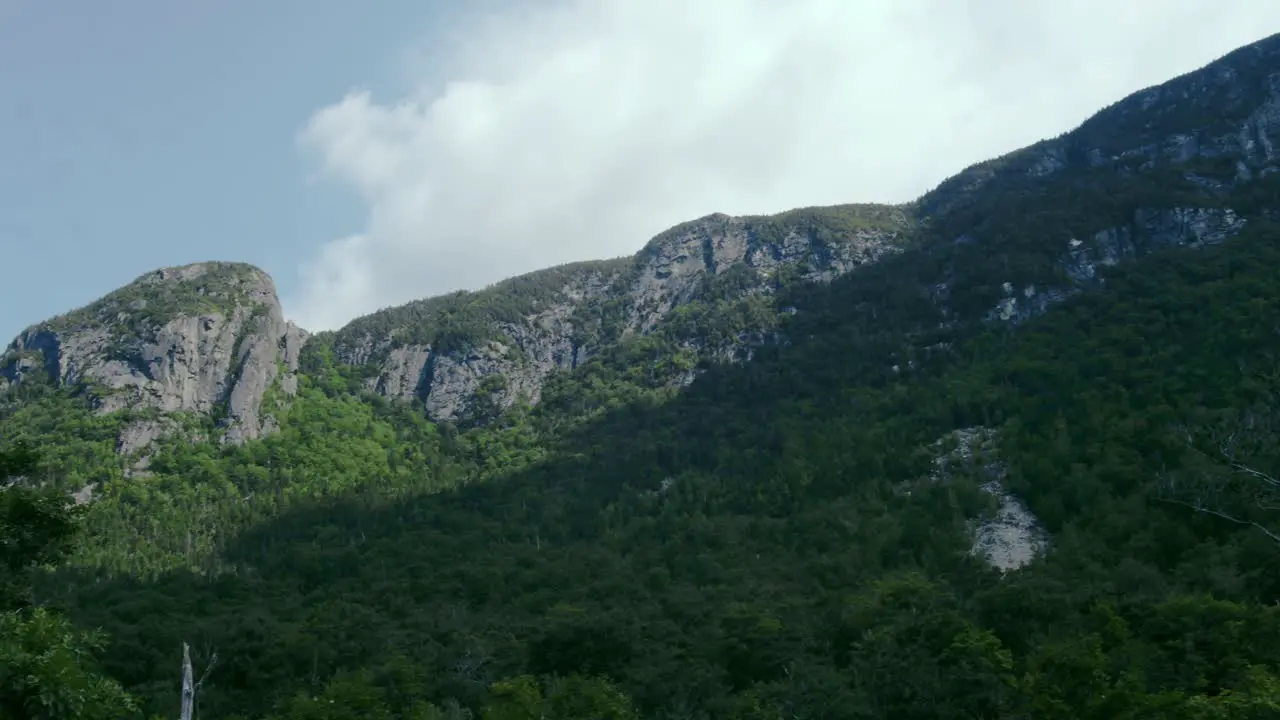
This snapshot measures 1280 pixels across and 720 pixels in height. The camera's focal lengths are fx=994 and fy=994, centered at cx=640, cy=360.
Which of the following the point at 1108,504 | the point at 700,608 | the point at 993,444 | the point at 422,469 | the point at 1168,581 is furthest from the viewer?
the point at 422,469

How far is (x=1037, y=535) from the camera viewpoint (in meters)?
110

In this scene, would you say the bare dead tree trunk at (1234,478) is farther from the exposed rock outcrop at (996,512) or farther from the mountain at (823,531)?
the exposed rock outcrop at (996,512)

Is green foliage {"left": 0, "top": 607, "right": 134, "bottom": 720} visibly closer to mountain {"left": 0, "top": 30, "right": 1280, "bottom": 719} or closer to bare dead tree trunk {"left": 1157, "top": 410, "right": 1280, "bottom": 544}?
mountain {"left": 0, "top": 30, "right": 1280, "bottom": 719}

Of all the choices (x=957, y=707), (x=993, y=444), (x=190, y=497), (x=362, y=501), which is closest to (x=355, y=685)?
(x=957, y=707)

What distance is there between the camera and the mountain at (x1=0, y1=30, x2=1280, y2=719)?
2250 inches

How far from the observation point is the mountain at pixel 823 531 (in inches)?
2250

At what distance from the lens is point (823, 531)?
118 metres

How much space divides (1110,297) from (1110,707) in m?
139

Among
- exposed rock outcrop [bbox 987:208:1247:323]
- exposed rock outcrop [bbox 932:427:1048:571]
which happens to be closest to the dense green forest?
exposed rock outcrop [bbox 932:427:1048:571]

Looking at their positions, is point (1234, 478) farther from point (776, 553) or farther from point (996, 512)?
point (996, 512)

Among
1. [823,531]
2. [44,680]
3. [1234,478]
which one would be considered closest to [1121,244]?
[823,531]

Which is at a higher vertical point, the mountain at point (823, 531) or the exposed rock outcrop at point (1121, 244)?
the exposed rock outcrop at point (1121, 244)

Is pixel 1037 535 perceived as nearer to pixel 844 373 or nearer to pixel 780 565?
pixel 780 565

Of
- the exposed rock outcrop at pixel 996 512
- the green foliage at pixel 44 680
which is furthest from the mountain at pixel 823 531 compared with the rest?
the green foliage at pixel 44 680
